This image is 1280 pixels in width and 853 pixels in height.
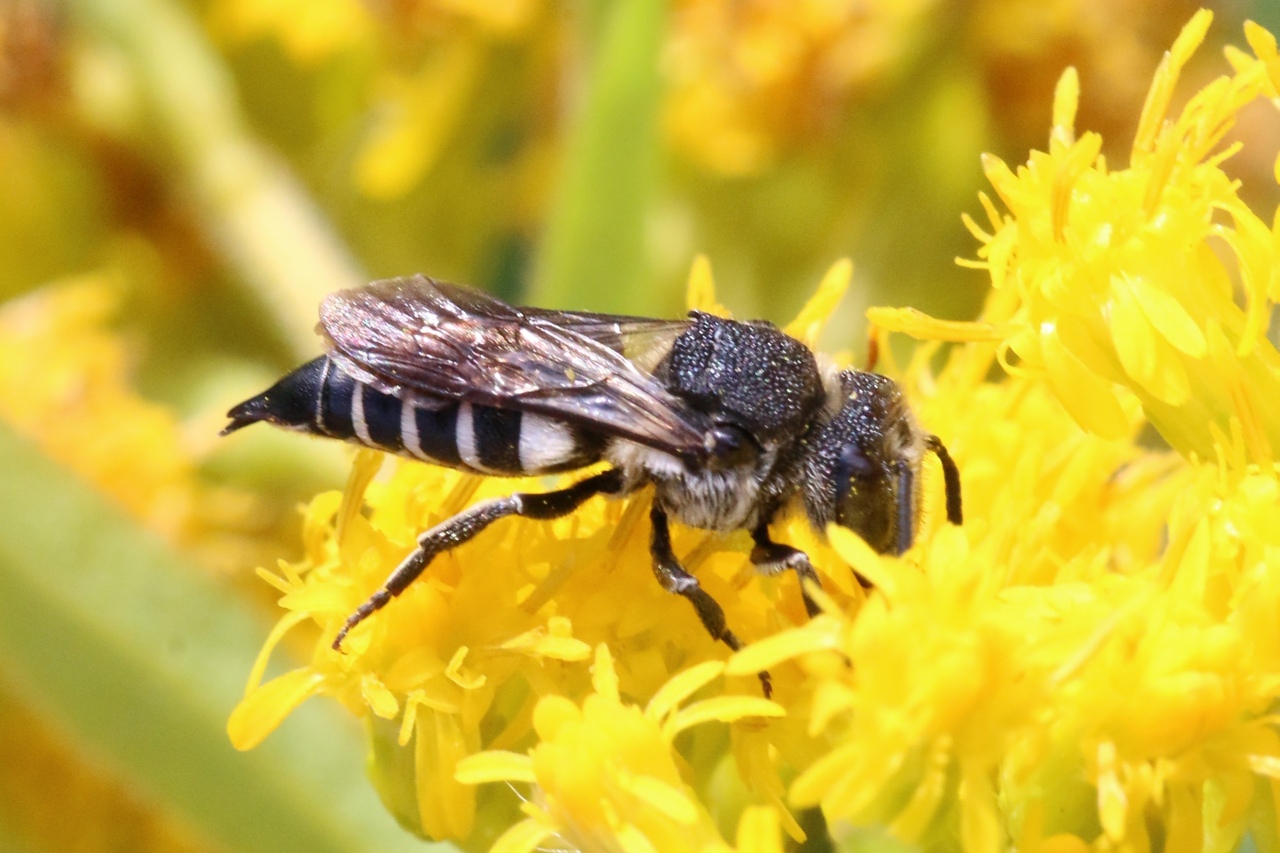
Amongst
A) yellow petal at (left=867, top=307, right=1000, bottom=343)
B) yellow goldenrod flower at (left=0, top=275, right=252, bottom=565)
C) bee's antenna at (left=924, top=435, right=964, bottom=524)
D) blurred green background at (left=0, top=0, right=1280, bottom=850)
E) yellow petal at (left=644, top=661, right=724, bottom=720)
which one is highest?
blurred green background at (left=0, top=0, right=1280, bottom=850)

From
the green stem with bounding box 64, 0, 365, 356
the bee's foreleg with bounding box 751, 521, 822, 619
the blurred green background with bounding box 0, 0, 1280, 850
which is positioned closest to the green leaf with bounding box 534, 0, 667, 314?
the blurred green background with bounding box 0, 0, 1280, 850

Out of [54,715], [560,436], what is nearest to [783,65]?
[560,436]

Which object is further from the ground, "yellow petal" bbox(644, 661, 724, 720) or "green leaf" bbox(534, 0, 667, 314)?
"green leaf" bbox(534, 0, 667, 314)

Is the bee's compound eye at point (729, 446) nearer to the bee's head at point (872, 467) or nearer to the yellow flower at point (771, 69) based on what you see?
the bee's head at point (872, 467)

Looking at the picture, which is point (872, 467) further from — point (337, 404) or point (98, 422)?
point (98, 422)

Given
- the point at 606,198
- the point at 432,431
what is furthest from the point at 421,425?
the point at 606,198

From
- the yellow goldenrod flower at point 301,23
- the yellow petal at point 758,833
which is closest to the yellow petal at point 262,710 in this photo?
the yellow petal at point 758,833

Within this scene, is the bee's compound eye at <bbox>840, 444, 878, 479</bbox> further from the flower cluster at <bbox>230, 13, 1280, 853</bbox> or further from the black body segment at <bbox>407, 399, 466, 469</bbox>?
the black body segment at <bbox>407, 399, 466, 469</bbox>
